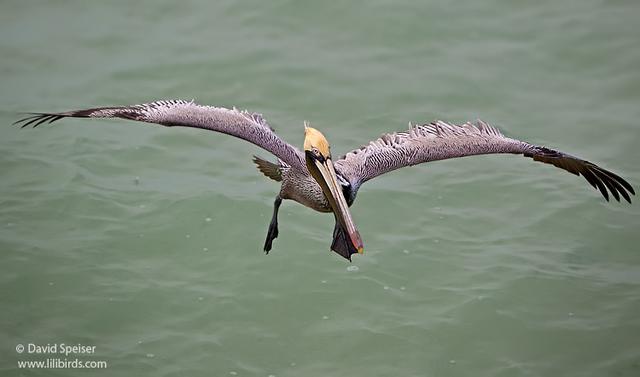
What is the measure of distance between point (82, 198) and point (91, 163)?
2.56 ft

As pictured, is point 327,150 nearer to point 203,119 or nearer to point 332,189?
point 332,189

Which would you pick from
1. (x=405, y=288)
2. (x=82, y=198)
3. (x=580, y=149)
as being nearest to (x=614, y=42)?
(x=580, y=149)

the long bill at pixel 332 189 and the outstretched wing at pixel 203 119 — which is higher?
the outstretched wing at pixel 203 119

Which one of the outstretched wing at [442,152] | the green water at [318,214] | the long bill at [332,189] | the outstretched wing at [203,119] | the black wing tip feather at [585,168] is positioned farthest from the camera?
the green water at [318,214]

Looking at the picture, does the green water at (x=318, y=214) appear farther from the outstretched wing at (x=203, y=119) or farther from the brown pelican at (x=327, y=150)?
the outstretched wing at (x=203, y=119)

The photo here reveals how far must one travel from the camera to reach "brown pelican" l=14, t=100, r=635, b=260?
10.6m

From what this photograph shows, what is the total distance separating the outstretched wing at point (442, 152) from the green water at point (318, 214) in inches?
90.5

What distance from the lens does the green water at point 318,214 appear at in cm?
1270

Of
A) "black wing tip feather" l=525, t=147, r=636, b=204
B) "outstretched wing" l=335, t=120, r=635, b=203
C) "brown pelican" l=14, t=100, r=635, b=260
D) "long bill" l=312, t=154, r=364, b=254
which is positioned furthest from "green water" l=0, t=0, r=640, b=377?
"long bill" l=312, t=154, r=364, b=254

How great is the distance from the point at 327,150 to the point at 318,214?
4.56 meters

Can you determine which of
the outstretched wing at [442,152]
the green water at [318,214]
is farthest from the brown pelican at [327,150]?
the green water at [318,214]

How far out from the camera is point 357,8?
18312 millimetres

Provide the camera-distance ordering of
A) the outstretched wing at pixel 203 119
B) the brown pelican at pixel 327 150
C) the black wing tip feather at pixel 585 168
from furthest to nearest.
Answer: the black wing tip feather at pixel 585 168, the outstretched wing at pixel 203 119, the brown pelican at pixel 327 150

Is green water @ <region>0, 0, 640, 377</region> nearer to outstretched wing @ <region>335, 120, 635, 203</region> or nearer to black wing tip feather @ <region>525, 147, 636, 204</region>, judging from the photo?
black wing tip feather @ <region>525, 147, 636, 204</region>
